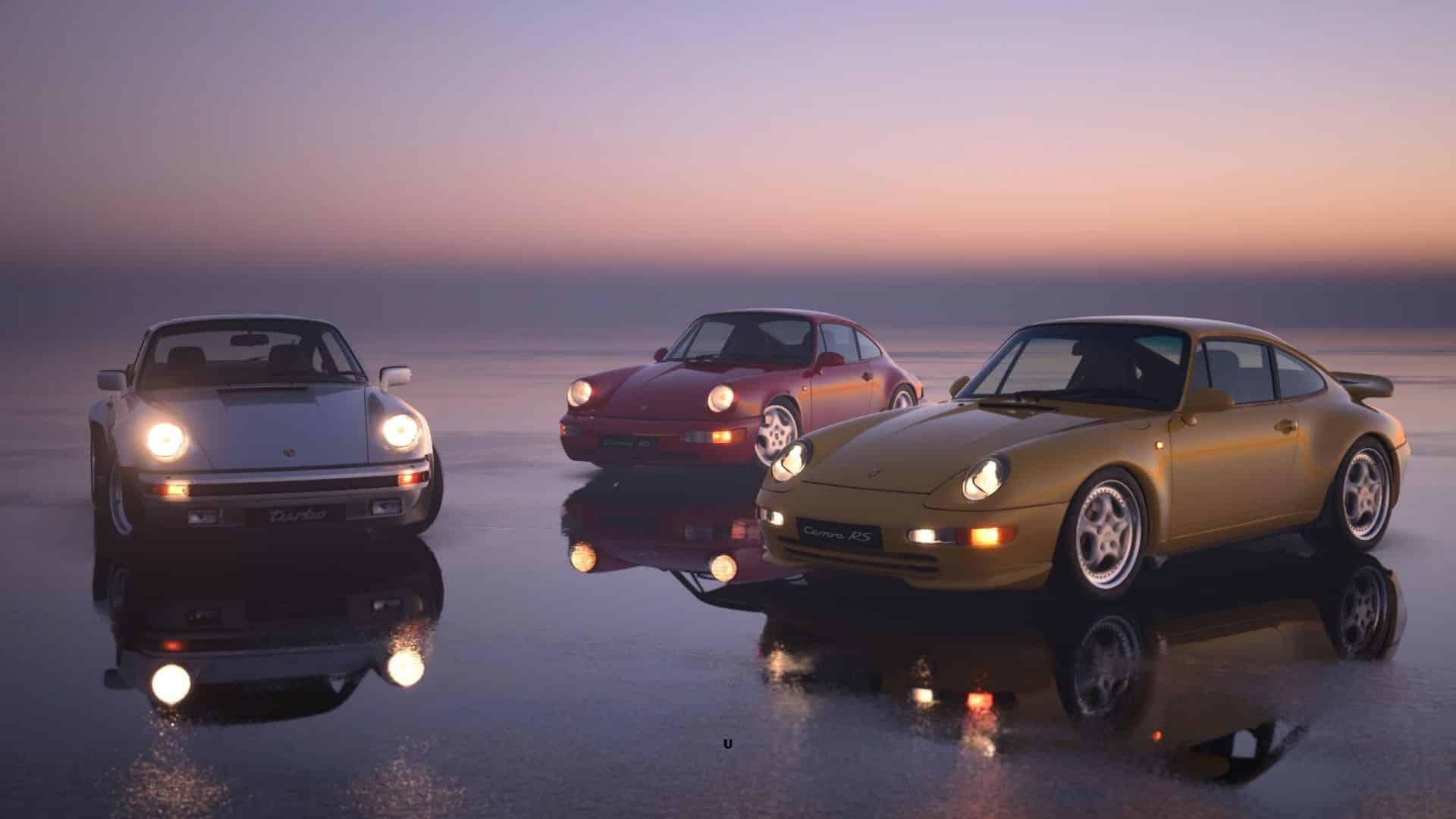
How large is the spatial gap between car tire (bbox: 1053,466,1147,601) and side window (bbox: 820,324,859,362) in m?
6.65

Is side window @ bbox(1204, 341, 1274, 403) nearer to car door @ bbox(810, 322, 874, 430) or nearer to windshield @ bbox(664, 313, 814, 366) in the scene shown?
car door @ bbox(810, 322, 874, 430)

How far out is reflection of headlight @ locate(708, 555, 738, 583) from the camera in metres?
8.19

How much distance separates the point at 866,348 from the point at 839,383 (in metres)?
0.97

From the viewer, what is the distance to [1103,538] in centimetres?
751

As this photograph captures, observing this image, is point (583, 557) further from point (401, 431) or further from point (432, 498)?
point (401, 431)

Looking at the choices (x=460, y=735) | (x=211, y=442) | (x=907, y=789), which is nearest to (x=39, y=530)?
(x=211, y=442)

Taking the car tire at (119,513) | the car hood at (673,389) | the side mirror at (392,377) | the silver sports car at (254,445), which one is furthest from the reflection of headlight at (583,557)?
the car hood at (673,389)

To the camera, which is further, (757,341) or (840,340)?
(840,340)

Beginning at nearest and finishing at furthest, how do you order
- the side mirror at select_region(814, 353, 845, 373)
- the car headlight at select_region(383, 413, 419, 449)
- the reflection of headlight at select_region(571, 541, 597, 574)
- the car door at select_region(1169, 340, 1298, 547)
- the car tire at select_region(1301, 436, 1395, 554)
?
the car door at select_region(1169, 340, 1298, 547)
the reflection of headlight at select_region(571, 541, 597, 574)
the car tire at select_region(1301, 436, 1395, 554)
the car headlight at select_region(383, 413, 419, 449)
the side mirror at select_region(814, 353, 845, 373)

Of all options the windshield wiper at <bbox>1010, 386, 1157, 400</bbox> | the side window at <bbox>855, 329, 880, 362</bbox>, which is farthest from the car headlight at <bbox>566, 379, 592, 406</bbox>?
the windshield wiper at <bbox>1010, 386, 1157, 400</bbox>

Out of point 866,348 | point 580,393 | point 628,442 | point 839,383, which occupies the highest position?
point 866,348

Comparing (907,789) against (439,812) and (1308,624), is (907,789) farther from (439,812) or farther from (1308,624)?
(1308,624)

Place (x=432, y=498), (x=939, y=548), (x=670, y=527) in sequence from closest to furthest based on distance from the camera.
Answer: (x=939, y=548)
(x=432, y=498)
(x=670, y=527)

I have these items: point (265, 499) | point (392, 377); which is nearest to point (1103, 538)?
point (265, 499)
